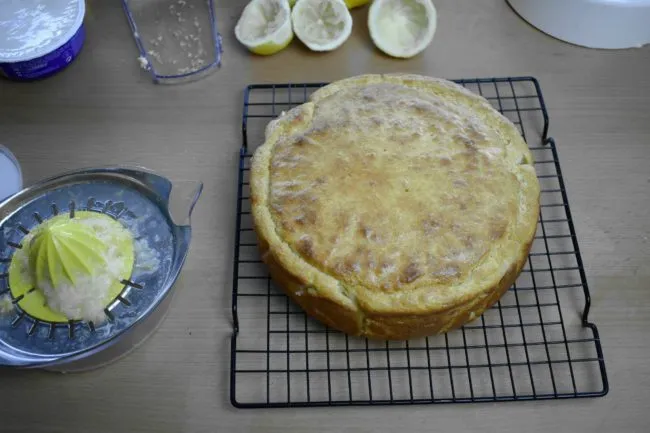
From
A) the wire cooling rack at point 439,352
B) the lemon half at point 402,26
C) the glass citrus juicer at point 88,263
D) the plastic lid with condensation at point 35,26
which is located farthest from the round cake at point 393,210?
the plastic lid with condensation at point 35,26

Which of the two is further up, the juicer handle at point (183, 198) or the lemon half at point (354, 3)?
the lemon half at point (354, 3)

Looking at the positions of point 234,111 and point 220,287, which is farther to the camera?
point 234,111

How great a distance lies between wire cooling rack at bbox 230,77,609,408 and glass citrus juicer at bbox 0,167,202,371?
179mm

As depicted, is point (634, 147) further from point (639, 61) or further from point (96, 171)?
point (96, 171)

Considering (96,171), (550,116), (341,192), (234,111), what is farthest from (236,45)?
(550,116)

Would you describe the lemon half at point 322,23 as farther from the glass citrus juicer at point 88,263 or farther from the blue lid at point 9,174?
the blue lid at point 9,174

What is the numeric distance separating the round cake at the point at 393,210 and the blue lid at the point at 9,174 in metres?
0.65

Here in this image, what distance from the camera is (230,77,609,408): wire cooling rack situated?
48.5 inches

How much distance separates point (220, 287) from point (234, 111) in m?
0.56

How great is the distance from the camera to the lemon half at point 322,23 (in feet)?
5.73

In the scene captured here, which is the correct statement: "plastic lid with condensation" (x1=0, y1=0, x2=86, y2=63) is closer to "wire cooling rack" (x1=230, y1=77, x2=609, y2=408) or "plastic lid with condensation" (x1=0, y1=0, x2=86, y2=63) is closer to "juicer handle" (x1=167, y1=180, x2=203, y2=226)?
"juicer handle" (x1=167, y1=180, x2=203, y2=226)

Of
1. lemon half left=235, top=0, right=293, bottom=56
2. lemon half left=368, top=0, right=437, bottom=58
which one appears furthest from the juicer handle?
lemon half left=368, top=0, right=437, bottom=58

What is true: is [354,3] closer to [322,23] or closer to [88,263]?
[322,23]

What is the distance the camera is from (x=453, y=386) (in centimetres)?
124
